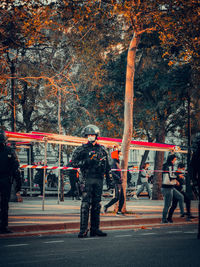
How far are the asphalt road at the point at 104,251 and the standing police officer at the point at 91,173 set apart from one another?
40cm

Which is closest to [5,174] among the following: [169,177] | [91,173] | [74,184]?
[91,173]

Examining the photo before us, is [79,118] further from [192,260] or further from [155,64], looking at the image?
[192,260]

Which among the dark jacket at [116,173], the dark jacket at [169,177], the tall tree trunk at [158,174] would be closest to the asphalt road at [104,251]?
the dark jacket at [169,177]

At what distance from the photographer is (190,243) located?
8.49 m

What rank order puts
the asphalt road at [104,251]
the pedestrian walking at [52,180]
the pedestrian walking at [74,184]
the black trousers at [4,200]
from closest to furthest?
the asphalt road at [104,251] → the black trousers at [4,200] → the pedestrian walking at [74,184] → the pedestrian walking at [52,180]

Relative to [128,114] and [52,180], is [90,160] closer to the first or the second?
[128,114]

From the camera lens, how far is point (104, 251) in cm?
749

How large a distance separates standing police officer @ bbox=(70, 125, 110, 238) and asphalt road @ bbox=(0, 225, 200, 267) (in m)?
A: 0.40

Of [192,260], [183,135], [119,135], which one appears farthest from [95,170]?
[183,135]

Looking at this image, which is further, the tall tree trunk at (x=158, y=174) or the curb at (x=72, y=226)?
the tall tree trunk at (x=158, y=174)

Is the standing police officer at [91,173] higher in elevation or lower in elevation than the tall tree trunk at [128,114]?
lower

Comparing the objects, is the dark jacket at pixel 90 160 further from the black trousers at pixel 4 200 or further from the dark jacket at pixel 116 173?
the dark jacket at pixel 116 173

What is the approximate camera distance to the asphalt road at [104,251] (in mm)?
6480

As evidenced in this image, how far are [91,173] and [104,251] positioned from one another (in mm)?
2303
